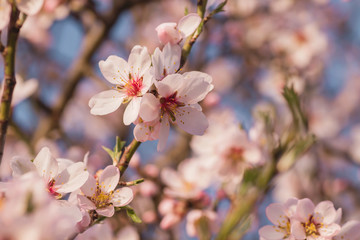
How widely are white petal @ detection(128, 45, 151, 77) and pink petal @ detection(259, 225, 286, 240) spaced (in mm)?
539

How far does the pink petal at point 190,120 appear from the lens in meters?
1.03

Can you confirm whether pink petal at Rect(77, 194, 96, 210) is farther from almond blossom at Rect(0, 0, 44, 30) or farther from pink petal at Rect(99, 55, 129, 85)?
almond blossom at Rect(0, 0, 44, 30)

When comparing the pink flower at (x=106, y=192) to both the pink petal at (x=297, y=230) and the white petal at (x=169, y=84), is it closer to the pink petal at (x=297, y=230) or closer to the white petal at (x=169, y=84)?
the white petal at (x=169, y=84)

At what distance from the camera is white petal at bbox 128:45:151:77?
1.01 meters

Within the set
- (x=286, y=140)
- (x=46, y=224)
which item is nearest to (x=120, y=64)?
(x=46, y=224)

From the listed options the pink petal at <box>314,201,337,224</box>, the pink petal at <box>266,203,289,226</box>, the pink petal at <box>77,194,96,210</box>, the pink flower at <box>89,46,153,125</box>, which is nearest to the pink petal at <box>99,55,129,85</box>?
the pink flower at <box>89,46,153,125</box>

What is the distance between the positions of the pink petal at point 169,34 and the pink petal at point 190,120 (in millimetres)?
183

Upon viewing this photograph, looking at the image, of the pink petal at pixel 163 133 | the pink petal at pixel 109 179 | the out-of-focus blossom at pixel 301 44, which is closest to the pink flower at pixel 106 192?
the pink petal at pixel 109 179

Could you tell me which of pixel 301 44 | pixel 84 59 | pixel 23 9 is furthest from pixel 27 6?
pixel 301 44

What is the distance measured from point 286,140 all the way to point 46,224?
1114mm

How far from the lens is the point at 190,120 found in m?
1.03

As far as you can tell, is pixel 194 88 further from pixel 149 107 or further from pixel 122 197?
pixel 122 197

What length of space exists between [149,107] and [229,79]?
15.6 ft

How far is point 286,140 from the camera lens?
1.51 metres
